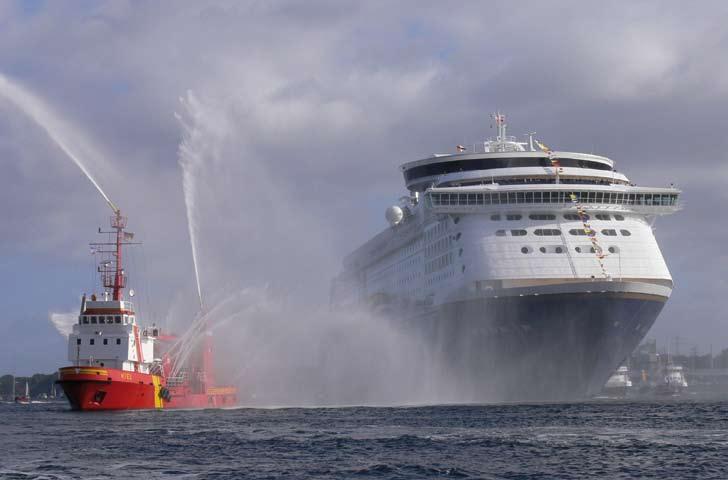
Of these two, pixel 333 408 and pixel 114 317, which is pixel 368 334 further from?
pixel 114 317

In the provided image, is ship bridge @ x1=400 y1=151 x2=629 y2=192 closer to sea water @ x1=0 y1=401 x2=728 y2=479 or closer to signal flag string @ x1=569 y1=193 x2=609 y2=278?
signal flag string @ x1=569 y1=193 x2=609 y2=278

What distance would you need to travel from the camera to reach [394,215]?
80500 mm

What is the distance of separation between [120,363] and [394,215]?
2491cm

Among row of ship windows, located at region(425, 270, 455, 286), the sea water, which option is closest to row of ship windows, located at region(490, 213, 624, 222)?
row of ship windows, located at region(425, 270, 455, 286)

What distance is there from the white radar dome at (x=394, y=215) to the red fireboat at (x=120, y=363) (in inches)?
667

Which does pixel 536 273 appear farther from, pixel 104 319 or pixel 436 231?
pixel 104 319

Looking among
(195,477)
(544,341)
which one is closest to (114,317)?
(544,341)

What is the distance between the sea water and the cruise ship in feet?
19.5

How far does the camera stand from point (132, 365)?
6588 cm

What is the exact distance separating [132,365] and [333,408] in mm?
12795

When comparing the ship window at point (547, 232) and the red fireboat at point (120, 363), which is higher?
the ship window at point (547, 232)

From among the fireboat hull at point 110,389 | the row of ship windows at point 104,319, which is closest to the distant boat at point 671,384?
the fireboat hull at point 110,389

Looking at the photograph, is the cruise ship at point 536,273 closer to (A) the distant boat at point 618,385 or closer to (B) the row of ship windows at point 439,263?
(B) the row of ship windows at point 439,263

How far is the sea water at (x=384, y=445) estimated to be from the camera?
32.9 meters
